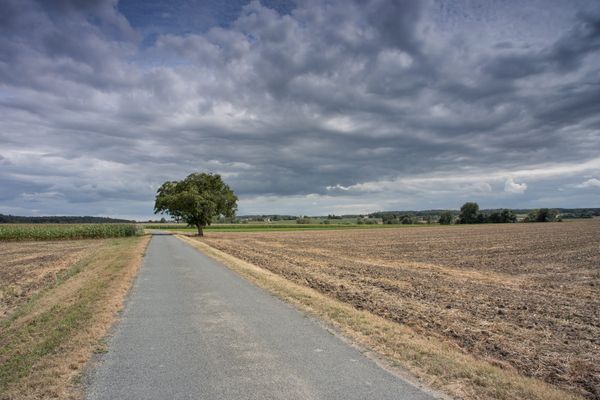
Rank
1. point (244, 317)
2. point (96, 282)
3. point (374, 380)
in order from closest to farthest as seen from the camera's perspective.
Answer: point (374, 380), point (244, 317), point (96, 282)

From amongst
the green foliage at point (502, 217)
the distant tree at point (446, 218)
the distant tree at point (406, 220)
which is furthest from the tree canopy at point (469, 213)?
the distant tree at point (406, 220)

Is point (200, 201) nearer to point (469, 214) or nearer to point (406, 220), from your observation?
point (406, 220)

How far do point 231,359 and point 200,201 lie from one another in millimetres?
62989

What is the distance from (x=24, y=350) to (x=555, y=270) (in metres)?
22.5

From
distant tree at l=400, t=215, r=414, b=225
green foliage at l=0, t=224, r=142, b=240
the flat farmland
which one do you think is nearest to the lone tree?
green foliage at l=0, t=224, r=142, b=240

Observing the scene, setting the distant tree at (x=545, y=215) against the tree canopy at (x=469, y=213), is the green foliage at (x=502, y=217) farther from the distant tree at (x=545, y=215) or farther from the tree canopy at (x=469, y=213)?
the distant tree at (x=545, y=215)

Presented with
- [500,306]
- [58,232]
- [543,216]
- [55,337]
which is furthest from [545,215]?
[55,337]

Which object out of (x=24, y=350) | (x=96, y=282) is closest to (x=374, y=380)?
(x=24, y=350)

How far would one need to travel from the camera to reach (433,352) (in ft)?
23.7

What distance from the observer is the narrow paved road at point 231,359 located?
5426 millimetres

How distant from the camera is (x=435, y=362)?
21.8 ft

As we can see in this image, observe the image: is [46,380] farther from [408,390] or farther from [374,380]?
[408,390]

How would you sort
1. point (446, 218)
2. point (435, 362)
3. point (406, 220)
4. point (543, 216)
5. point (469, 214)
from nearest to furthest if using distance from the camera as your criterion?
point (435, 362), point (446, 218), point (543, 216), point (469, 214), point (406, 220)

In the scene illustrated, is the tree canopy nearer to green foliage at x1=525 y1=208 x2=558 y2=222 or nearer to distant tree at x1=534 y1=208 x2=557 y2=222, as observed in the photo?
green foliage at x1=525 y1=208 x2=558 y2=222
